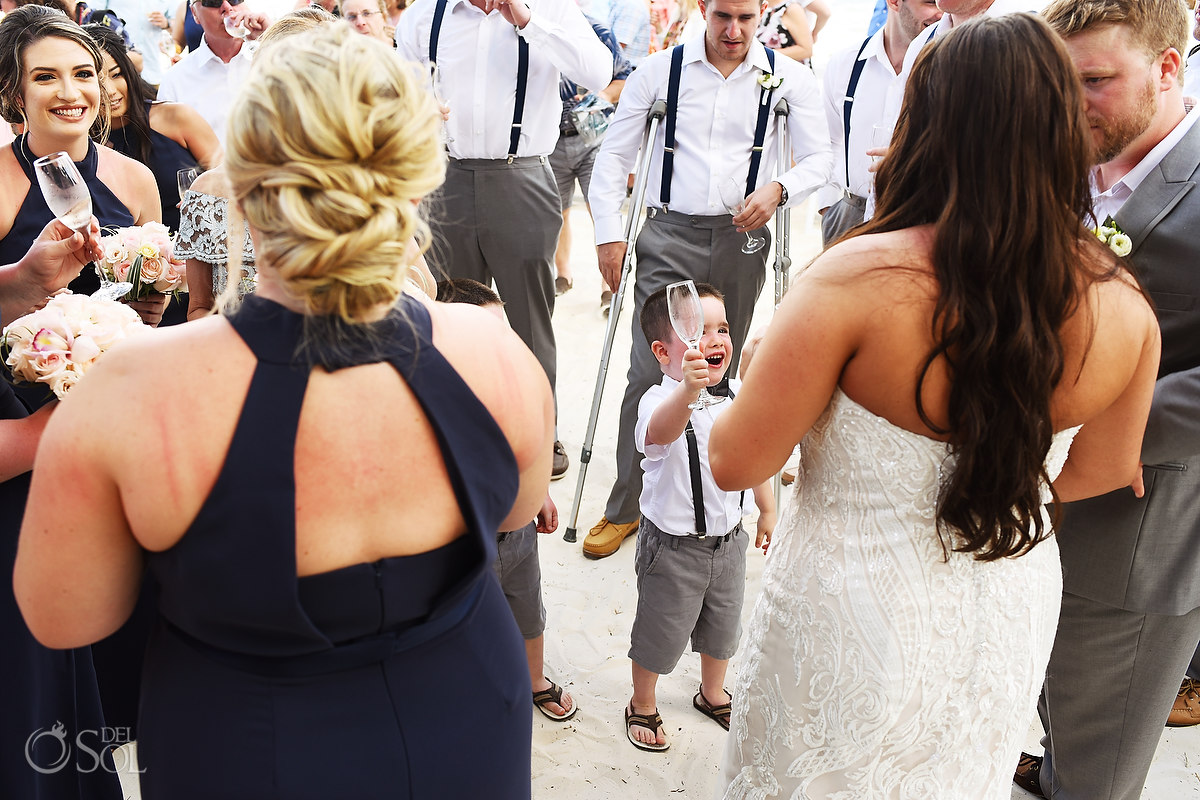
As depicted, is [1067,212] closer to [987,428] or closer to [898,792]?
[987,428]

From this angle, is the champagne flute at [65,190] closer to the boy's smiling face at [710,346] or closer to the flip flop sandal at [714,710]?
the boy's smiling face at [710,346]

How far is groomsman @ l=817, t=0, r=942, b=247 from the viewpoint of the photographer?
4551mm

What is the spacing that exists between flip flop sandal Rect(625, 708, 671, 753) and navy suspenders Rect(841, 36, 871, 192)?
2945 millimetres

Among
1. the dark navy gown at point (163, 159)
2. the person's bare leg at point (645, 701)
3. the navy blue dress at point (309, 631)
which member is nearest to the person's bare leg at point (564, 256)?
the dark navy gown at point (163, 159)

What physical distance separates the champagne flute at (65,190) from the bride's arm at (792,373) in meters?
1.73

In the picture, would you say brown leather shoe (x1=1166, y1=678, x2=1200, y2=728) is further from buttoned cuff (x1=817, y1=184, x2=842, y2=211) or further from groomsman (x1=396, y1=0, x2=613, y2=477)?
groomsman (x1=396, y1=0, x2=613, y2=477)

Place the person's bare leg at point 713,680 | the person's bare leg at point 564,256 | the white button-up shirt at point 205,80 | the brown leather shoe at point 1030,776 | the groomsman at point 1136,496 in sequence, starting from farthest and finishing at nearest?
1. the person's bare leg at point 564,256
2. the white button-up shirt at point 205,80
3. the person's bare leg at point 713,680
4. the brown leather shoe at point 1030,776
5. the groomsman at point 1136,496

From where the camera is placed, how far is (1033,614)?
6.13 ft

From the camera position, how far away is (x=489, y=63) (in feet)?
15.6

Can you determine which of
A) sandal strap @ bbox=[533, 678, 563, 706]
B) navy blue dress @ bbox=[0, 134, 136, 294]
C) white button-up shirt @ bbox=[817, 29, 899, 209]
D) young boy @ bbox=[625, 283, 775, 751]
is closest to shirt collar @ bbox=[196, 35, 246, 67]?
navy blue dress @ bbox=[0, 134, 136, 294]

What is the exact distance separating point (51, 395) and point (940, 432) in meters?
1.95

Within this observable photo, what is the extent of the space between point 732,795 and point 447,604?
100 cm

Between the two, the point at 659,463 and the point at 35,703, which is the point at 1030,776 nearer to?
the point at 659,463

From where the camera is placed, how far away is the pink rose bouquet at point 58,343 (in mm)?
1883
